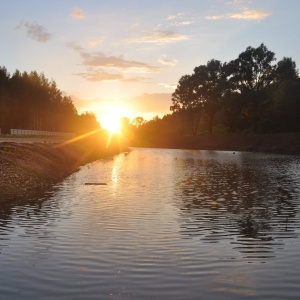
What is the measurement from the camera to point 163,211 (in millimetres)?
24531

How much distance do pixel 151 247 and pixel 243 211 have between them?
9.81 meters

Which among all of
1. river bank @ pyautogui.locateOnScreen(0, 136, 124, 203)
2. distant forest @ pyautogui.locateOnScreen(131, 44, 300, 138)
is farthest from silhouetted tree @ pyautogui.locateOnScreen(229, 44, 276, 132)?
river bank @ pyautogui.locateOnScreen(0, 136, 124, 203)

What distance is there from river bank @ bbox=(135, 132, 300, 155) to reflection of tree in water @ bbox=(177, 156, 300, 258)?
70513 millimetres

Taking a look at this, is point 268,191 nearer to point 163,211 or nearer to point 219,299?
point 163,211

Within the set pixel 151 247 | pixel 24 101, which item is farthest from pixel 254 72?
pixel 151 247

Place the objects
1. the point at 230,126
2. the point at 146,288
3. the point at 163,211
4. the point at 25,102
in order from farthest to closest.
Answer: the point at 230,126 → the point at 25,102 → the point at 163,211 → the point at 146,288

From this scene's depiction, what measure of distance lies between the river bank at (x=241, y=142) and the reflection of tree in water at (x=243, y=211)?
231 ft

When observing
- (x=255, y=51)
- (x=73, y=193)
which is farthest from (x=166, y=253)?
(x=255, y=51)

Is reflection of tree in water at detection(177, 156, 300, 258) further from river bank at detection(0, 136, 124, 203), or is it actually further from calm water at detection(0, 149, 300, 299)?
river bank at detection(0, 136, 124, 203)

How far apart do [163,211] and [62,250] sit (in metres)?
9.31

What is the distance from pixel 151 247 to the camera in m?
16.5

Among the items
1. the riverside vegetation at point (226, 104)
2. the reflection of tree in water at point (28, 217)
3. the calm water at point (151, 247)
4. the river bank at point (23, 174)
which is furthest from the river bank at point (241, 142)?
the reflection of tree in water at point (28, 217)

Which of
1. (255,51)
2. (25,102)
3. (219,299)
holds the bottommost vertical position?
(219,299)

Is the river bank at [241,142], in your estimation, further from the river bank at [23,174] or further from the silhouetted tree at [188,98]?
the river bank at [23,174]
